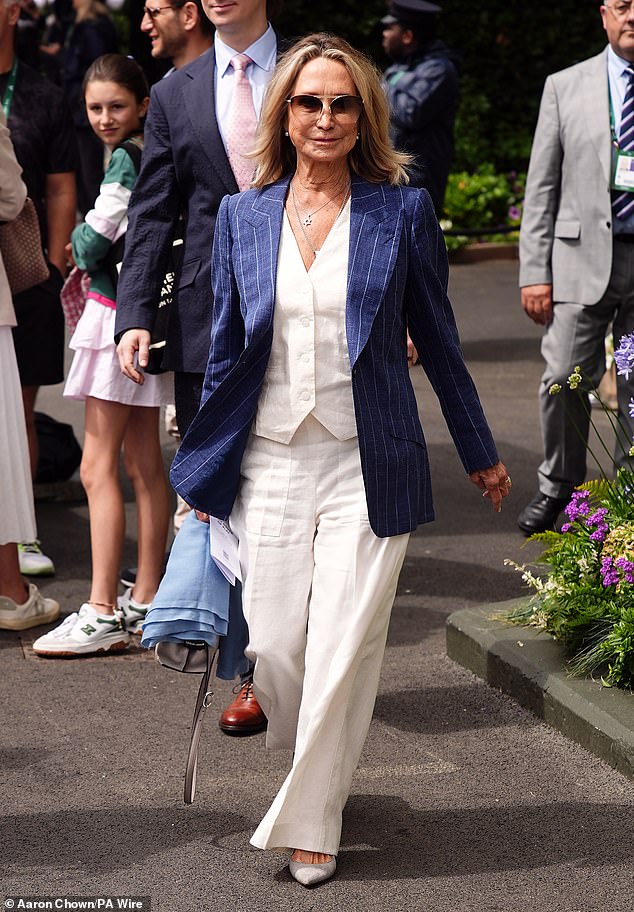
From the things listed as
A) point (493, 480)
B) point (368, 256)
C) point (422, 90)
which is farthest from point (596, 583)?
point (422, 90)

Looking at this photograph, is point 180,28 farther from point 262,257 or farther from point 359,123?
point 262,257

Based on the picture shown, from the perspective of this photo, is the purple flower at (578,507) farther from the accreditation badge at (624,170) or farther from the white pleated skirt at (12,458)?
the white pleated skirt at (12,458)

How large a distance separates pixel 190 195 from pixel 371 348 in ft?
4.30

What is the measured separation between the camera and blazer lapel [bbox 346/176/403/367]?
3639 millimetres

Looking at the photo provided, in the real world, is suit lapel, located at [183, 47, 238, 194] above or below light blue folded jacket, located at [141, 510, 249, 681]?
above

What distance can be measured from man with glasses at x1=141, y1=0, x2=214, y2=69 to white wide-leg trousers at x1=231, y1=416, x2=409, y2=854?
2114 millimetres

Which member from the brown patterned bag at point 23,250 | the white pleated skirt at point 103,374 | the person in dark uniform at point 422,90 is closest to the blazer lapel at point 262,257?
the white pleated skirt at point 103,374

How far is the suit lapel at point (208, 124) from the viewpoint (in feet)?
15.0

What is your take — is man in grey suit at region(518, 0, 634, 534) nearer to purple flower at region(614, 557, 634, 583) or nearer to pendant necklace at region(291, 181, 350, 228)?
purple flower at region(614, 557, 634, 583)

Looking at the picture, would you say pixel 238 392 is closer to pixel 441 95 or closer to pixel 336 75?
pixel 336 75

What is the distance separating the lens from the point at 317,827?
366 cm

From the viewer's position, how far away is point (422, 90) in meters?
9.53

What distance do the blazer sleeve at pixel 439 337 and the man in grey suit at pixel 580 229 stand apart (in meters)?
2.34

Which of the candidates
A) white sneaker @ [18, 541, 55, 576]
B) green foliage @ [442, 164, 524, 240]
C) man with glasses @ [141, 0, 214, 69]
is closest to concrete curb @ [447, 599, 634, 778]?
white sneaker @ [18, 541, 55, 576]
